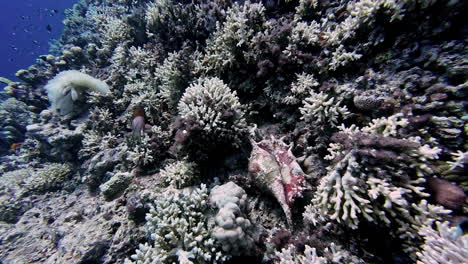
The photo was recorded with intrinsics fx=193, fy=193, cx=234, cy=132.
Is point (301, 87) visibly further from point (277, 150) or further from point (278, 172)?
point (278, 172)

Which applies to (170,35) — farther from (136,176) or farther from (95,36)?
(95,36)

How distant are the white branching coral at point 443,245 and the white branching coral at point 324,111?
5.12ft

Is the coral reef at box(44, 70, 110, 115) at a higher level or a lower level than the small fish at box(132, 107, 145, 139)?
higher

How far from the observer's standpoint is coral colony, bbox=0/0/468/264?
2164mm

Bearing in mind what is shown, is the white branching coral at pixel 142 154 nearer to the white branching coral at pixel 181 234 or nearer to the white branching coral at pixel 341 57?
the white branching coral at pixel 181 234

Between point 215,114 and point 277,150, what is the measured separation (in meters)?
1.29

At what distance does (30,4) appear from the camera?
3130 inches

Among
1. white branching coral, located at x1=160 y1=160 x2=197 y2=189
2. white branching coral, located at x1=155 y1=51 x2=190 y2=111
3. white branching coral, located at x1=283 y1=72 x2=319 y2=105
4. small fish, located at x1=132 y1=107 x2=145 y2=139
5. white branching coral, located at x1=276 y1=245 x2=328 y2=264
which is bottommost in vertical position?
white branching coral, located at x1=276 y1=245 x2=328 y2=264

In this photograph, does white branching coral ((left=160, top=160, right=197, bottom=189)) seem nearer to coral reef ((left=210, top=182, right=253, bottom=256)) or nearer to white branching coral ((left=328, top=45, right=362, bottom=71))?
coral reef ((left=210, top=182, right=253, bottom=256))

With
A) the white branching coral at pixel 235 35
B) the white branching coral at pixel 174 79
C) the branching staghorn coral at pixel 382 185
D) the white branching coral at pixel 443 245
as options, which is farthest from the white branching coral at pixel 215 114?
the white branching coral at pixel 443 245

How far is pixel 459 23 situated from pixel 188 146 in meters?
4.28

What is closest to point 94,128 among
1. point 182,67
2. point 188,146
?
point 182,67

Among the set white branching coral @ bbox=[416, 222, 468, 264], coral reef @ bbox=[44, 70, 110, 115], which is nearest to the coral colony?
white branching coral @ bbox=[416, 222, 468, 264]

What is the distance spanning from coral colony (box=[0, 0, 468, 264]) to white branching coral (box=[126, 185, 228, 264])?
0.02m
